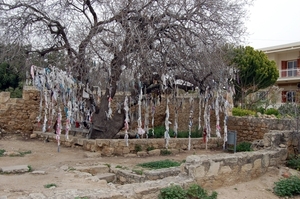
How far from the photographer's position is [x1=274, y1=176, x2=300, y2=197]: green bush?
553 cm

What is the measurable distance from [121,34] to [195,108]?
7464mm

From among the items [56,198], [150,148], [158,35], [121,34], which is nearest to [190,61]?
[158,35]

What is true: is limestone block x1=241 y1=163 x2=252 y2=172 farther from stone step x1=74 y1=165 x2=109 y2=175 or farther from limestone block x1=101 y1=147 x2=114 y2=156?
limestone block x1=101 y1=147 x2=114 y2=156

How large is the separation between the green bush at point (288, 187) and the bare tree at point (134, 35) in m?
5.53

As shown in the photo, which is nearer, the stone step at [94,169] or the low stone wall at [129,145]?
the stone step at [94,169]

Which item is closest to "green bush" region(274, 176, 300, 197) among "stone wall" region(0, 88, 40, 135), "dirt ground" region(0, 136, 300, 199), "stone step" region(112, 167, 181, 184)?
"dirt ground" region(0, 136, 300, 199)

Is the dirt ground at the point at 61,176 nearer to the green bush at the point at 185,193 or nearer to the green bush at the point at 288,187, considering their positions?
the green bush at the point at 288,187

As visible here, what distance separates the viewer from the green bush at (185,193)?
455 centimetres

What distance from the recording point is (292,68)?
28484 millimetres

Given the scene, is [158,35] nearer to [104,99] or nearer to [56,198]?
[104,99]

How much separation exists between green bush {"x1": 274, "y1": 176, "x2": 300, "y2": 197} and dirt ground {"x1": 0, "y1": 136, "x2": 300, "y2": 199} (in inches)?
5.4

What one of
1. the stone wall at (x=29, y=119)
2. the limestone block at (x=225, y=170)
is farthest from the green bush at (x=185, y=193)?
the stone wall at (x=29, y=119)

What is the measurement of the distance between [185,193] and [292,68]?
90.9 ft

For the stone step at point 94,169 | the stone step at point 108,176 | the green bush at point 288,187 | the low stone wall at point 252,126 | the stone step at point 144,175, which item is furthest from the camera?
the low stone wall at point 252,126
